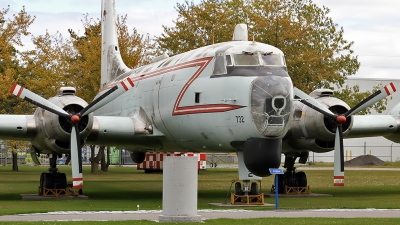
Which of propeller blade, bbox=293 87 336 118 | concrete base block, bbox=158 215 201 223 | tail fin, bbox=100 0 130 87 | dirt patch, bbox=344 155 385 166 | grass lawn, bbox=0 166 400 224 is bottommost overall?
grass lawn, bbox=0 166 400 224

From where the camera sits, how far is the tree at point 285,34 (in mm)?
46906

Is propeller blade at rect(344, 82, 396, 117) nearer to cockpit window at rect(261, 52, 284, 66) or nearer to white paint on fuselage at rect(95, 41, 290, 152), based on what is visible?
white paint on fuselage at rect(95, 41, 290, 152)

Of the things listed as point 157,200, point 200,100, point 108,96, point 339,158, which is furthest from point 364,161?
point 200,100

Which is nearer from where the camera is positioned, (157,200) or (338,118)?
(338,118)

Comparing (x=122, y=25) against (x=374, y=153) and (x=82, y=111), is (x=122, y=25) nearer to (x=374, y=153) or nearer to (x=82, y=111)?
(x=82, y=111)

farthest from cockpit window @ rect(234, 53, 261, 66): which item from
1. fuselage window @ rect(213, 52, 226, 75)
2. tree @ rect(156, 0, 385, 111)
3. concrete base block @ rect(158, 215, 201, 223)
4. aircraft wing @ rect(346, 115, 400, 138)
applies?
tree @ rect(156, 0, 385, 111)

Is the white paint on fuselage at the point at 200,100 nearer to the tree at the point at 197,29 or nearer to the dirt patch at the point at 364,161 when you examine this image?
the tree at the point at 197,29

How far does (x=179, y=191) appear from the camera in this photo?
15.9m

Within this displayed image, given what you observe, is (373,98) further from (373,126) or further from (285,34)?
(285,34)

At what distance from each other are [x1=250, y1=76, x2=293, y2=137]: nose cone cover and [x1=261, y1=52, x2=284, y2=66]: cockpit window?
49.4 inches

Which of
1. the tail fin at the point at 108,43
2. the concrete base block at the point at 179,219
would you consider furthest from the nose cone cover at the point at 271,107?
the tail fin at the point at 108,43

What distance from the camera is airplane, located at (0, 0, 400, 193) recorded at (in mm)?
20312

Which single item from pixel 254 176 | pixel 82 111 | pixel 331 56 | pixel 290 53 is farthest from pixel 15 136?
pixel 331 56

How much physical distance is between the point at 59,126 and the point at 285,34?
25538 mm
